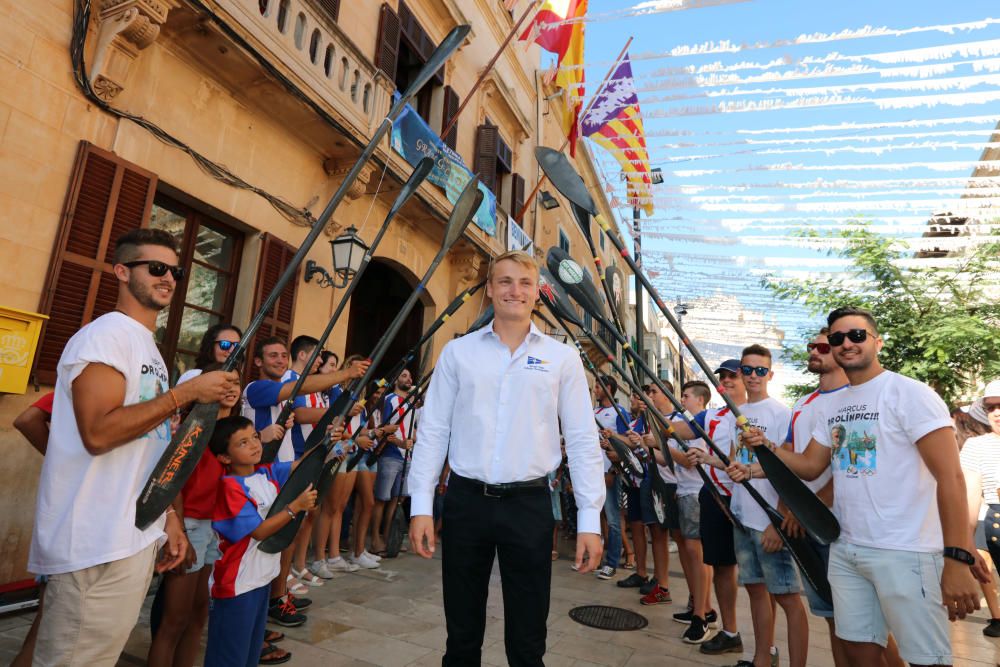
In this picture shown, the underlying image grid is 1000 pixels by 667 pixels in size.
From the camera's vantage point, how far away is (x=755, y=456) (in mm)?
3334

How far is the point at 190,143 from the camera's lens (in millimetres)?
5383

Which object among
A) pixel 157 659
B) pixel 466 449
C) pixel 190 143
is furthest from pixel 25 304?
pixel 466 449

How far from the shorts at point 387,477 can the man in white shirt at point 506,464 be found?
165 inches

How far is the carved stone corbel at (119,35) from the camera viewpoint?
14.5 ft

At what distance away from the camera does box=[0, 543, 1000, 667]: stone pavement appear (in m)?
3.36

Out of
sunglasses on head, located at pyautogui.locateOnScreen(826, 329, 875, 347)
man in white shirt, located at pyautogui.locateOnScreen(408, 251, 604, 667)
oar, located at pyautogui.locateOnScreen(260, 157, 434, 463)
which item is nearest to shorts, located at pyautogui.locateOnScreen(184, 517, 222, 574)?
oar, located at pyautogui.locateOnScreen(260, 157, 434, 463)

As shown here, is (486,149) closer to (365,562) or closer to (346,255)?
(346,255)

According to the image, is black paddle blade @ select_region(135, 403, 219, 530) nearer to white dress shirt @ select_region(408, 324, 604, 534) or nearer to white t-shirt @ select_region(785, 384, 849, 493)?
white dress shirt @ select_region(408, 324, 604, 534)

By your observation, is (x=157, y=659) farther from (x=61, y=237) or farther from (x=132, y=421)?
(x=61, y=237)

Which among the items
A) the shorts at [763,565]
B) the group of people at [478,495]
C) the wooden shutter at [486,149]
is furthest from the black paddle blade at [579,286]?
the wooden shutter at [486,149]

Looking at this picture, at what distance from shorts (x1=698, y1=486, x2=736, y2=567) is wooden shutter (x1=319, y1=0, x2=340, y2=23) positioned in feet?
23.9

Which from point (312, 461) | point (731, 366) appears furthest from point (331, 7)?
point (731, 366)

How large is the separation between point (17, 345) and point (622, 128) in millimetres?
9530

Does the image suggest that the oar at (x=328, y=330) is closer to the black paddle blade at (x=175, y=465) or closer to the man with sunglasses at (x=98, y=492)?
the black paddle blade at (x=175, y=465)
